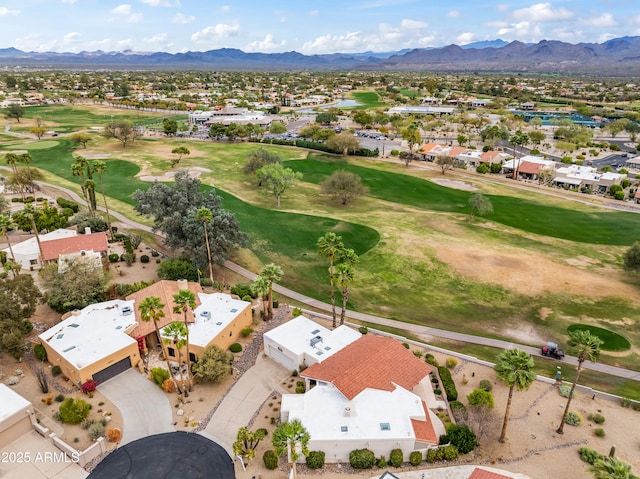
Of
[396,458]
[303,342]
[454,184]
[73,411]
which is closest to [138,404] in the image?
[73,411]

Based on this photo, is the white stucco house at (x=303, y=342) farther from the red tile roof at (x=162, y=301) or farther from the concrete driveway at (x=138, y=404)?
the concrete driveway at (x=138, y=404)

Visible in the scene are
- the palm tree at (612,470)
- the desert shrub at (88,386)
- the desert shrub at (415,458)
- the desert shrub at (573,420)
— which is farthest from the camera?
the desert shrub at (88,386)

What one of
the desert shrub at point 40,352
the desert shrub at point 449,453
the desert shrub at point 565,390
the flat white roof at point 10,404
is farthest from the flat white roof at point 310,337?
the desert shrub at point 40,352

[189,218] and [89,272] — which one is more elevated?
[189,218]

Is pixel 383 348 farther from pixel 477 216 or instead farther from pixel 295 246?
pixel 477 216

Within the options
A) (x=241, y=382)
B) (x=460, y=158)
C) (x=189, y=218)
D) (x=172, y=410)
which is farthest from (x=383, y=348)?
(x=460, y=158)
